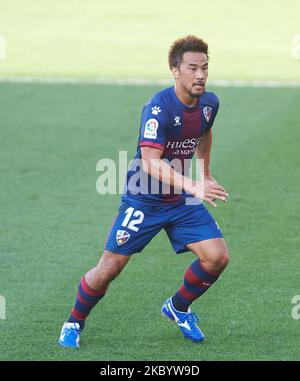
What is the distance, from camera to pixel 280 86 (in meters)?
18.5

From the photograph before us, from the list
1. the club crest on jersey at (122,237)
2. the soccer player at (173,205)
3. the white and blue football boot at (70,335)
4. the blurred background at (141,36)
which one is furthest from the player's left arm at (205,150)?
the blurred background at (141,36)

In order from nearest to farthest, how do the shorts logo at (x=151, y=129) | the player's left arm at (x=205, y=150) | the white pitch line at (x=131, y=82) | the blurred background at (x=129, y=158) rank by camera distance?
1. the shorts logo at (x=151, y=129)
2. the blurred background at (x=129, y=158)
3. the player's left arm at (x=205, y=150)
4. the white pitch line at (x=131, y=82)

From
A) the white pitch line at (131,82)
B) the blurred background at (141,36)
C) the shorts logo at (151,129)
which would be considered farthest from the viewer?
the blurred background at (141,36)

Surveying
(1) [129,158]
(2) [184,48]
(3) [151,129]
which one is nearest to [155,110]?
(3) [151,129]

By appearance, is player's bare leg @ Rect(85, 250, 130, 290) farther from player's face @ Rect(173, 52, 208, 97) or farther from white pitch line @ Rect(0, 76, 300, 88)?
white pitch line @ Rect(0, 76, 300, 88)

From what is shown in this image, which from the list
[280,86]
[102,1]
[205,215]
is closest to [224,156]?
[280,86]

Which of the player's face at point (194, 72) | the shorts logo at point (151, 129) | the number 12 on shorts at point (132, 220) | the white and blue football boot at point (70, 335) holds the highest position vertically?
the player's face at point (194, 72)

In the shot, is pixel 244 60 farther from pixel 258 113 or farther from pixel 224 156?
pixel 224 156

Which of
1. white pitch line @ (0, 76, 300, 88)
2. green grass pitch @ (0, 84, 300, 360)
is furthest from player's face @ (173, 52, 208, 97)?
white pitch line @ (0, 76, 300, 88)

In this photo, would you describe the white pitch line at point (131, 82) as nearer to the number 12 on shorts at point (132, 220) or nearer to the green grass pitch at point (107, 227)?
the green grass pitch at point (107, 227)

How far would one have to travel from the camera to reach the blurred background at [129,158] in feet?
25.4

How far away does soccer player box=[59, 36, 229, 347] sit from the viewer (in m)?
7.23

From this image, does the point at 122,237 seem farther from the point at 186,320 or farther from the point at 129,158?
the point at 129,158

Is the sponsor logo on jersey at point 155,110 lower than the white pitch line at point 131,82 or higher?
lower
